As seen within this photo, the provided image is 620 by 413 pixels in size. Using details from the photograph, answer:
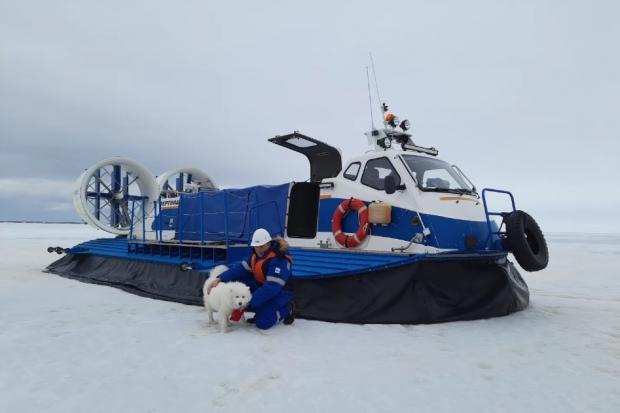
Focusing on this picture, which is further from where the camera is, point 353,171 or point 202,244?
point 202,244

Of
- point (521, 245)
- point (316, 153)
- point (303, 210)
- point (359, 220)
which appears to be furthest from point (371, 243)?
point (316, 153)

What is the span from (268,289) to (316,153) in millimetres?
3917

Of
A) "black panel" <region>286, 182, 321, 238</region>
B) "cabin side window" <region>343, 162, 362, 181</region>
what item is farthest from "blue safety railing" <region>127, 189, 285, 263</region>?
"cabin side window" <region>343, 162, 362, 181</region>

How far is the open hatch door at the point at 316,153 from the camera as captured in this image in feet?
22.7

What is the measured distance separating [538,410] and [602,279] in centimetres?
721

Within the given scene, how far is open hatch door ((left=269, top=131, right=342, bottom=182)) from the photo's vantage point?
22.7ft

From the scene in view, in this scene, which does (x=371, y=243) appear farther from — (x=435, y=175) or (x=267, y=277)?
(x=267, y=277)

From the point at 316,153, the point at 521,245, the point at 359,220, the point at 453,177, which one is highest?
the point at 316,153

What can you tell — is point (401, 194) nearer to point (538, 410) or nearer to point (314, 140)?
point (314, 140)

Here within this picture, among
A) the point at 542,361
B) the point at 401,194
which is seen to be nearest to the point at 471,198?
the point at 401,194

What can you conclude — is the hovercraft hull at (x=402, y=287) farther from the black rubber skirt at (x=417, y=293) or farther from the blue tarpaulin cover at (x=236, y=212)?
the blue tarpaulin cover at (x=236, y=212)

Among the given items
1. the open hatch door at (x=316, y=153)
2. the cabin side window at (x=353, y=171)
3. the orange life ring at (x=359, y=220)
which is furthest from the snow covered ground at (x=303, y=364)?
the open hatch door at (x=316, y=153)

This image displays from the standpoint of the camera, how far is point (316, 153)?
23.9 ft

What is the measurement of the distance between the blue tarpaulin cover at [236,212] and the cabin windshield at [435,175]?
1.84 meters
